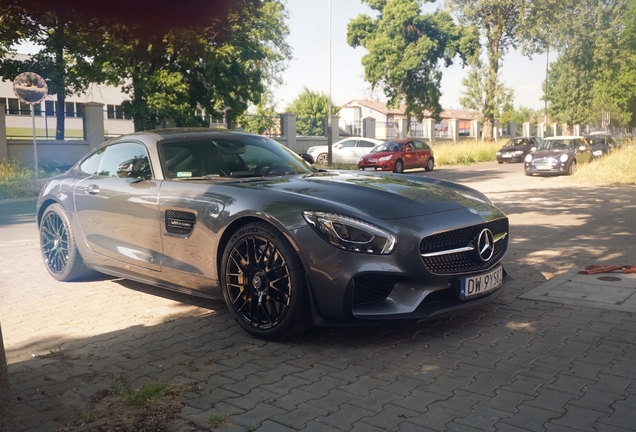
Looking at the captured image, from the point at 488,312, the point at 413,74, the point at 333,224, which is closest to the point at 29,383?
the point at 333,224

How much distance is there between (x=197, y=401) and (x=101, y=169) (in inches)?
134

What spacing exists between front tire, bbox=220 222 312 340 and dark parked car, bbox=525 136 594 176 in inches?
856

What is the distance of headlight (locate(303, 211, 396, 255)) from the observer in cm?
430

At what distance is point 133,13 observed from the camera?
509 cm

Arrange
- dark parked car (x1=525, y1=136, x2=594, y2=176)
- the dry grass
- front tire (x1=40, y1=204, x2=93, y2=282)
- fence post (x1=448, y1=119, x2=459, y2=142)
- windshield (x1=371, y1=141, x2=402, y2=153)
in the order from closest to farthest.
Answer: front tire (x1=40, y1=204, x2=93, y2=282) → dark parked car (x1=525, y1=136, x2=594, y2=176) → windshield (x1=371, y1=141, x2=402, y2=153) → the dry grass → fence post (x1=448, y1=119, x2=459, y2=142)

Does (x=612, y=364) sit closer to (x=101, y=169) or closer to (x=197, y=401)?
(x=197, y=401)

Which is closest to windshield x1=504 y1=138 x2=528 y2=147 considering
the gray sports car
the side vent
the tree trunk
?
the gray sports car

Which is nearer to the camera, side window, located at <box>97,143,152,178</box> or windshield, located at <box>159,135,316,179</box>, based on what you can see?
windshield, located at <box>159,135,316,179</box>

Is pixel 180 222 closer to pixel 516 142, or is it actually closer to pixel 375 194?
pixel 375 194

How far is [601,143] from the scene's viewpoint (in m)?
30.7

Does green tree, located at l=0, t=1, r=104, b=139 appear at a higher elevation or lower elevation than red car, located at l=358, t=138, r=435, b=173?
higher

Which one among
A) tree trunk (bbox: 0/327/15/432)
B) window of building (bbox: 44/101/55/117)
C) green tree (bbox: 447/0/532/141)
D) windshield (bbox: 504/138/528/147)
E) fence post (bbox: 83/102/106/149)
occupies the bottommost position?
tree trunk (bbox: 0/327/15/432)

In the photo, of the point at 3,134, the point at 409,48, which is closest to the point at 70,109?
the point at 3,134

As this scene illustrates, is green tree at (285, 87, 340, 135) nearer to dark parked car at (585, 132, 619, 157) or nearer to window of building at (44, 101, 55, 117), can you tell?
dark parked car at (585, 132, 619, 157)
